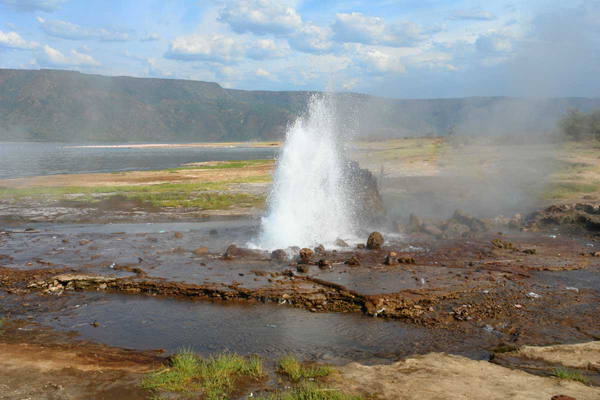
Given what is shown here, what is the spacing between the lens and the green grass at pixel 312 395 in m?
4.90

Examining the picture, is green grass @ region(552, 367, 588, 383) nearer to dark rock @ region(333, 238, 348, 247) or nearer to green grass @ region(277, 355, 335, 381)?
green grass @ region(277, 355, 335, 381)

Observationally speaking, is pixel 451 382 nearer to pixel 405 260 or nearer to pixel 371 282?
pixel 371 282

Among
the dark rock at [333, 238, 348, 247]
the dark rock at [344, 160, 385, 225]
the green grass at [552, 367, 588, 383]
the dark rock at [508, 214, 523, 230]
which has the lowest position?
the dark rock at [333, 238, 348, 247]

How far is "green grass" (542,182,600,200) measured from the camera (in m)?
20.0

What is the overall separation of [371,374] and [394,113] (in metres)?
82.7

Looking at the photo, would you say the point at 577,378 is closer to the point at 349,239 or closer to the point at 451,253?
the point at 451,253

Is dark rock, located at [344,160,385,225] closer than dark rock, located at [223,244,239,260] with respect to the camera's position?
No

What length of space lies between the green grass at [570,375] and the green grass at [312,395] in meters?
2.39

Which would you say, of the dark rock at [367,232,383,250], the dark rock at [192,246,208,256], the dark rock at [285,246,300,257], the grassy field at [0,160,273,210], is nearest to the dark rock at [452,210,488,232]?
the dark rock at [367,232,383,250]

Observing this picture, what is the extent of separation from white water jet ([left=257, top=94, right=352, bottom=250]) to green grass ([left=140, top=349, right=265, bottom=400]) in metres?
7.43

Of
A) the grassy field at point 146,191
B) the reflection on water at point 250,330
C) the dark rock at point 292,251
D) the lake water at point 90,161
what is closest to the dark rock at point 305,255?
the dark rock at point 292,251

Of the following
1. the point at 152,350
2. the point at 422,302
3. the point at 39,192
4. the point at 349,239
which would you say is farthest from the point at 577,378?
the point at 39,192

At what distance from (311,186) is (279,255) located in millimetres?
3667

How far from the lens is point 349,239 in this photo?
13.7m
